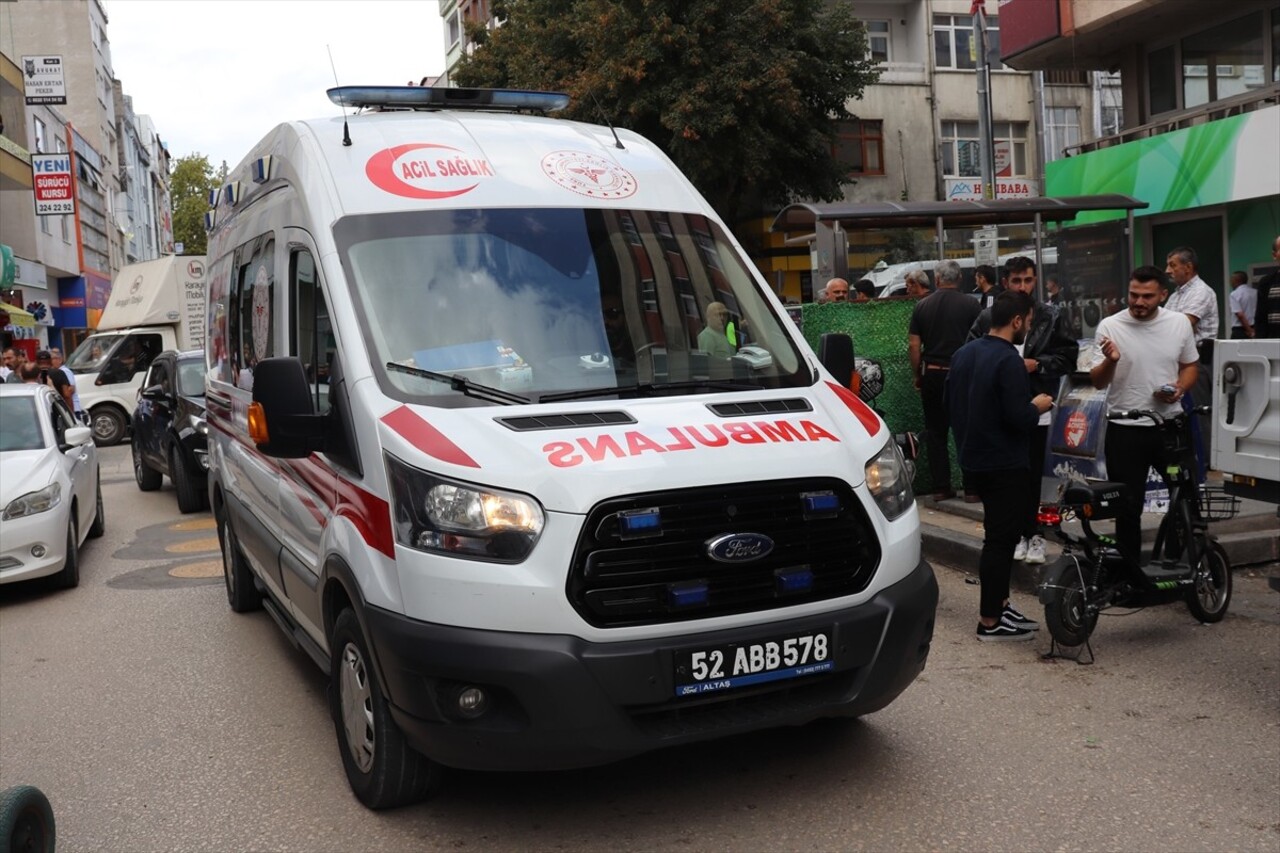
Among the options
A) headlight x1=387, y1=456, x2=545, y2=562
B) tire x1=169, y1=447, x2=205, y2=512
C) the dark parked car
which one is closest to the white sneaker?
headlight x1=387, y1=456, x2=545, y2=562

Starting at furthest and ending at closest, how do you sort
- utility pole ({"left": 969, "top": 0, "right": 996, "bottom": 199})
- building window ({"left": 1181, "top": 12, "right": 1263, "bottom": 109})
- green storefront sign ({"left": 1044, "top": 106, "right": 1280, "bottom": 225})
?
utility pole ({"left": 969, "top": 0, "right": 996, "bottom": 199}), building window ({"left": 1181, "top": 12, "right": 1263, "bottom": 109}), green storefront sign ({"left": 1044, "top": 106, "right": 1280, "bottom": 225})

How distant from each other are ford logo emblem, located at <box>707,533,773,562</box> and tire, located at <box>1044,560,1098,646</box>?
2573 mm

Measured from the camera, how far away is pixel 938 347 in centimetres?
984

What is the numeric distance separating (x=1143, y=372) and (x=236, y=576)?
18.4ft

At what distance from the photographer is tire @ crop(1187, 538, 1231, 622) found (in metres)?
6.70

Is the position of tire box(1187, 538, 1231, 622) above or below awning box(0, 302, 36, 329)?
below

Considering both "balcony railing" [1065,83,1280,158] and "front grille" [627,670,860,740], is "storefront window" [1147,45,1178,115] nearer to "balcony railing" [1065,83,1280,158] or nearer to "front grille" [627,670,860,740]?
"balcony railing" [1065,83,1280,158]

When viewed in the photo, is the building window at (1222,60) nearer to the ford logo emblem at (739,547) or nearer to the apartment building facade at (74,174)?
the ford logo emblem at (739,547)

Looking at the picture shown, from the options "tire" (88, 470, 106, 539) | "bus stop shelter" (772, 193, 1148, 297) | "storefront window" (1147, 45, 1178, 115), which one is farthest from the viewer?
"storefront window" (1147, 45, 1178, 115)

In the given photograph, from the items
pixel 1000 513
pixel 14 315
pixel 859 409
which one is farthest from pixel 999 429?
pixel 14 315

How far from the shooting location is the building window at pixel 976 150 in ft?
126

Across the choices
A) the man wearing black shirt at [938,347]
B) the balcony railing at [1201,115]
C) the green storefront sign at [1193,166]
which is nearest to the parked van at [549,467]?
the man wearing black shirt at [938,347]

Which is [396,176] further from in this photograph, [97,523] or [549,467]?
[97,523]

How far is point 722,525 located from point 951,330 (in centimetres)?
616
